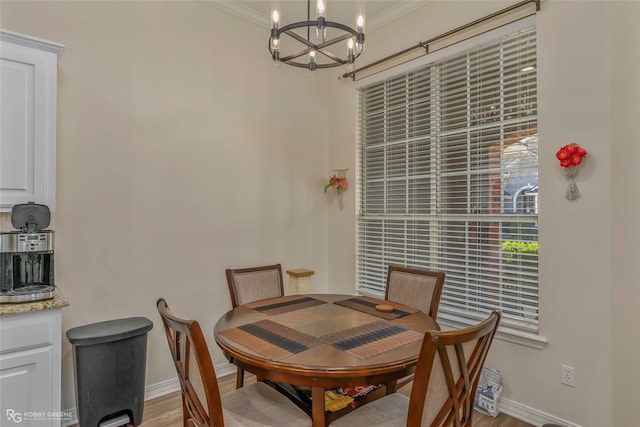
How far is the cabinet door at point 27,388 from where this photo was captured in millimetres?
1799

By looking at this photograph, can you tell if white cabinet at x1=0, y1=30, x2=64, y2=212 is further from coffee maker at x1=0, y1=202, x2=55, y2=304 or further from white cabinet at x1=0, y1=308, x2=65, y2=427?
white cabinet at x1=0, y1=308, x2=65, y2=427

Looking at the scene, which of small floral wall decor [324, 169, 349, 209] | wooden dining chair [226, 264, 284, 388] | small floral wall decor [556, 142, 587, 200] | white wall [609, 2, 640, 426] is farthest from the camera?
small floral wall decor [324, 169, 349, 209]

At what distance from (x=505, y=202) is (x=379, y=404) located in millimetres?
1682

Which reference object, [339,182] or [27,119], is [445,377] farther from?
[339,182]

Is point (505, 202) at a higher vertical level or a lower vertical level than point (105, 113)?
lower

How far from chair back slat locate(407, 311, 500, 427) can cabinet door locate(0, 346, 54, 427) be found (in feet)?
Answer: 6.06

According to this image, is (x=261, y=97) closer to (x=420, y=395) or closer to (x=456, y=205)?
(x=456, y=205)

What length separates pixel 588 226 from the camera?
7.19 ft

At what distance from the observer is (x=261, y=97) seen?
11.4ft

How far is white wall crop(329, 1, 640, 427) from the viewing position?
82.0 inches

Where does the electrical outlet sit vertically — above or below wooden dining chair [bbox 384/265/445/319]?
below

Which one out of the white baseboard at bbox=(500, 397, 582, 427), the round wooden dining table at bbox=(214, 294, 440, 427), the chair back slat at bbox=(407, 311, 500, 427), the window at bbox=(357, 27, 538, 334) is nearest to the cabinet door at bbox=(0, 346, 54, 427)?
the round wooden dining table at bbox=(214, 294, 440, 427)

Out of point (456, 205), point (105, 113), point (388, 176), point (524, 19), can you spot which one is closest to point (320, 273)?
point (388, 176)

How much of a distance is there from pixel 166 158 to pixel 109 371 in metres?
1.54
